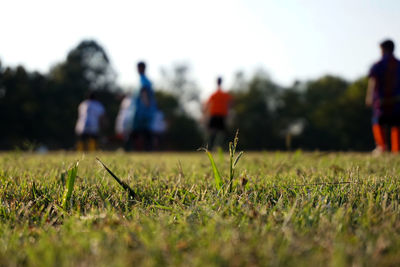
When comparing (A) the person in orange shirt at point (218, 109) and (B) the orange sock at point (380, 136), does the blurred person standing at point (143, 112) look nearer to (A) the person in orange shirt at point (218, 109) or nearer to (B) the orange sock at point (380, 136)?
(A) the person in orange shirt at point (218, 109)

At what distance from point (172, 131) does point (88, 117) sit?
36495mm

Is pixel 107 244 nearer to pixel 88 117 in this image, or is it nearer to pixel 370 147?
pixel 88 117

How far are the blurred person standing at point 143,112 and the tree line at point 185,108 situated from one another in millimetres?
24195

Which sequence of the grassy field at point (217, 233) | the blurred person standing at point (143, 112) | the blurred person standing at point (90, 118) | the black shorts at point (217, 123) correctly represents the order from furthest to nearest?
the blurred person standing at point (90, 118) → the black shorts at point (217, 123) → the blurred person standing at point (143, 112) → the grassy field at point (217, 233)

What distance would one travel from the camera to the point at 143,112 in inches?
456

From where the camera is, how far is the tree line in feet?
133

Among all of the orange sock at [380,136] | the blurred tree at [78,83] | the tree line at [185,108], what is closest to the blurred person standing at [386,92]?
the orange sock at [380,136]

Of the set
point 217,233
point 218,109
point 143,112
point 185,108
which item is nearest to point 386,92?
point 218,109

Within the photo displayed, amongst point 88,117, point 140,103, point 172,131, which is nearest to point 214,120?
point 140,103

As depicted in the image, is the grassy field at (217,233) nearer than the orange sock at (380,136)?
Yes

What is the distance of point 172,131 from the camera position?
50219 mm

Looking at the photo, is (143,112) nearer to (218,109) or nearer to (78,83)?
(218,109)

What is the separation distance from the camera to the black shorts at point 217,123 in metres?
13.3

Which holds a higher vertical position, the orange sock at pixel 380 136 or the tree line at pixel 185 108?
the tree line at pixel 185 108
